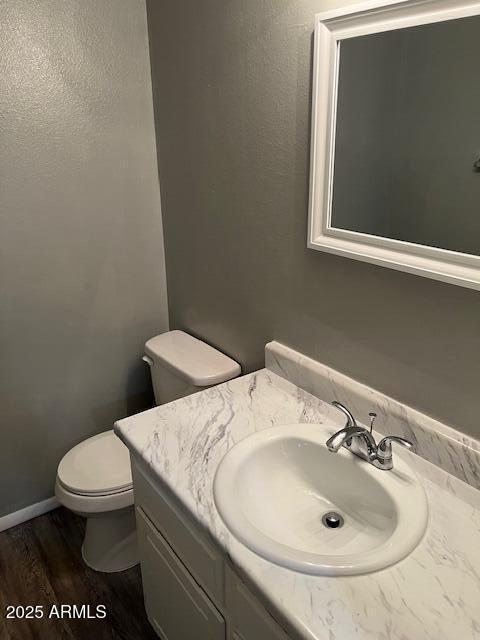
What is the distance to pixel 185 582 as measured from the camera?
1.22 meters

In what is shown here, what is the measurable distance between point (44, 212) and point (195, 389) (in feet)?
2.70

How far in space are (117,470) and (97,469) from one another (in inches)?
3.0

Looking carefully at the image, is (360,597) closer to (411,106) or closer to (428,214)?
(428,214)

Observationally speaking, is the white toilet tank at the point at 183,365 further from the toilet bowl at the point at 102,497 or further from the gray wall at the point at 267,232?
the toilet bowl at the point at 102,497

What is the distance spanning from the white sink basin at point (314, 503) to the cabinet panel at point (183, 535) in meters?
0.11

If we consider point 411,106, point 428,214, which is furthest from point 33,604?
point 411,106

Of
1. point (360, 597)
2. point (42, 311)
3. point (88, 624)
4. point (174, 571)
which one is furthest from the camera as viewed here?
point (42, 311)

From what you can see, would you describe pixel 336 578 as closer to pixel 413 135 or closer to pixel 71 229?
pixel 413 135

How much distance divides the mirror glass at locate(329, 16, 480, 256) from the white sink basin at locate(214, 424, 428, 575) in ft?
1.75

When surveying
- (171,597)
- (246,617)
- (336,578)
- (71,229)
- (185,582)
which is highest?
(71,229)

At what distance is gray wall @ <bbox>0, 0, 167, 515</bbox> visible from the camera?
1.62 metres

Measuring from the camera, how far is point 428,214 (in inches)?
41.5

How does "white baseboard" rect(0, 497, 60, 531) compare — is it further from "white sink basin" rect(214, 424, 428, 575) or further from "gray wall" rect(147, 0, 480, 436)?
"white sink basin" rect(214, 424, 428, 575)

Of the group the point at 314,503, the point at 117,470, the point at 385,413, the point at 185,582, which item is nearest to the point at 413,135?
the point at 385,413
